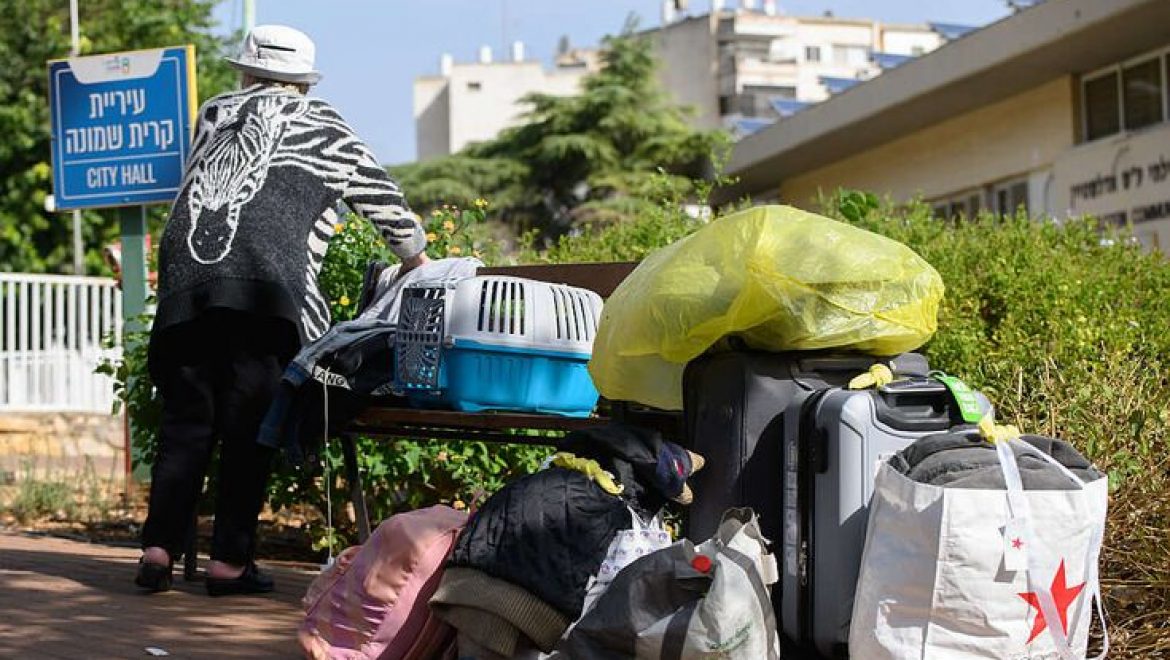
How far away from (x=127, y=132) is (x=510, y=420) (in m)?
6.01

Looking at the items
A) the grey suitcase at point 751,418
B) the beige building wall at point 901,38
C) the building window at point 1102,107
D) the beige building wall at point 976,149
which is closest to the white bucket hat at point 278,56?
the grey suitcase at point 751,418

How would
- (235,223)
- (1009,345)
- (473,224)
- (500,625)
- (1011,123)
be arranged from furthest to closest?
1. (1011,123)
2. (473,224)
3. (1009,345)
4. (235,223)
5. (500,625)

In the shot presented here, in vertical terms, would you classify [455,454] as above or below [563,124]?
below

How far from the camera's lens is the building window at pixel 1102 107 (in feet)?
65.3

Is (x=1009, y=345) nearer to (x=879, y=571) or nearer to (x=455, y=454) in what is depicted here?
(x=455, y=454)

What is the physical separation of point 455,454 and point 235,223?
66.3 inches

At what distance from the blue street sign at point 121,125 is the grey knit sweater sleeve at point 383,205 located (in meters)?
4.10

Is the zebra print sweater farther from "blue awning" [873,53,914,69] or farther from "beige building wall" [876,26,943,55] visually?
"beige building wall" [876,26,943,55]

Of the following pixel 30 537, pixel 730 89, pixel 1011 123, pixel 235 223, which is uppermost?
pixel 730 89

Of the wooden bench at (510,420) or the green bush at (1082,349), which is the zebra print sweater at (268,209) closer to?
the wooden bench at (510,420)

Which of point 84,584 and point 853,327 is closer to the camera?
point 853,327

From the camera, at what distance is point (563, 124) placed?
160 feet

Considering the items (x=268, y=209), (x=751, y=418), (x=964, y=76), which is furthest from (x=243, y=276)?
(x=964, y=76)

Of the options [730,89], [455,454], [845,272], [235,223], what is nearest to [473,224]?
[455,454]
